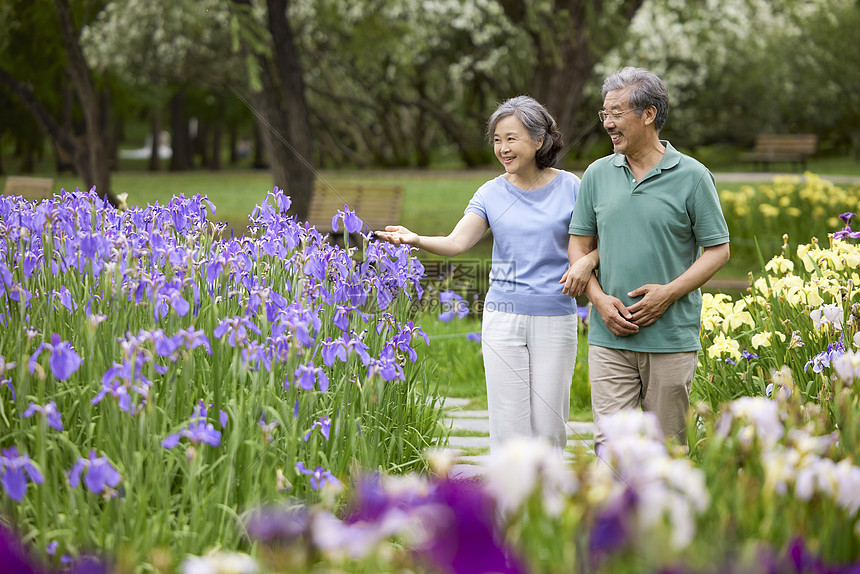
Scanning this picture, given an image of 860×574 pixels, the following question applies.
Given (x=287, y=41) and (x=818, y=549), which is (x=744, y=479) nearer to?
(x=818, y=549)

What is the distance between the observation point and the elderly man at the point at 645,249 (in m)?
2.93

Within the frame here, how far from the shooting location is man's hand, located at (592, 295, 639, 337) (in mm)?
2977

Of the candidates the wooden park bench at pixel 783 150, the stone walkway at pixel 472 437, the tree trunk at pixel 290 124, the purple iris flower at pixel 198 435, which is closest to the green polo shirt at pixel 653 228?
the stone walkway at pixel 472 437

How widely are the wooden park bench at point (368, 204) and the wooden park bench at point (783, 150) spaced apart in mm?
13452

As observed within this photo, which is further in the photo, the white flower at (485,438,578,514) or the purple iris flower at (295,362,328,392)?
the purple iris flower at (295,362,328,392)

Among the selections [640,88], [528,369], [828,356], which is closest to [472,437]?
[528,369]

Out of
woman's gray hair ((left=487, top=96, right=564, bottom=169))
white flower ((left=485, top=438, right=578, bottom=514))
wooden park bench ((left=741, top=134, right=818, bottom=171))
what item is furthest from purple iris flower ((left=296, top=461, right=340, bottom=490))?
wooden park bench ((left=741, top=134, right=818, bottom=171))

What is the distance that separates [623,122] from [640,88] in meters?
0.12

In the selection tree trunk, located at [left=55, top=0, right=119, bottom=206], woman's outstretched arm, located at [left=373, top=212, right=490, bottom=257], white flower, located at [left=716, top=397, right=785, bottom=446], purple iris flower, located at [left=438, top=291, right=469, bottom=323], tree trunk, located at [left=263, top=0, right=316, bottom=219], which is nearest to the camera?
white flower, located at [left=716, top=397, right=785, bottom=446]

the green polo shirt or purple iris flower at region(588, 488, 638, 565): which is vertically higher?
the green polo shirt

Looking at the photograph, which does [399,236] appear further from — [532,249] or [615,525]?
[615,525]

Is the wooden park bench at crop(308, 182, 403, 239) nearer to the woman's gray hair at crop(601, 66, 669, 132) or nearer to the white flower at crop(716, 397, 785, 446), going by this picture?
the woman's gray hair at crop(601, 66, 669, 132)

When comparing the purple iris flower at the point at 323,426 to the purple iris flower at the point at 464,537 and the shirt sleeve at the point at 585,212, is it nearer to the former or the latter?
the shirt sleeve at the point at 585,212

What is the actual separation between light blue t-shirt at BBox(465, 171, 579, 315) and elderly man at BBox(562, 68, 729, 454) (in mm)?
86
